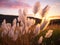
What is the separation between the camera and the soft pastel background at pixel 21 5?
0.93 m

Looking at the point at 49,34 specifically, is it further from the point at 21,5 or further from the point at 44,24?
the point at 21,5

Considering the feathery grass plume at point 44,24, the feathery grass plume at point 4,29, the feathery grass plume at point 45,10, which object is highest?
the feathery grass plume at point 45,10

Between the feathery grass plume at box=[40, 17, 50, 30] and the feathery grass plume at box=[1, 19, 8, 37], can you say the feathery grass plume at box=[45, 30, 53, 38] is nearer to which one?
the feathery grass plume at box=[40, 17, 50, 30]

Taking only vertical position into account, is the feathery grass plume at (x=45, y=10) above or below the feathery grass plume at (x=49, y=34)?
above

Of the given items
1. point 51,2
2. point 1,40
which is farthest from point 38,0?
point 1,40

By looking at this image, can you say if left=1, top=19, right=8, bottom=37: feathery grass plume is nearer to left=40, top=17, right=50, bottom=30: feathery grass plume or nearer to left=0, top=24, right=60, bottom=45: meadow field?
left=0, top=24, right=60, bottom=45: meadow field

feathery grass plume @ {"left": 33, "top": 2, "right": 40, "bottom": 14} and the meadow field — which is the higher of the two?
feathery grass plume @ {"left": 33, "top": 2, "right": 40, "bottom": 14}

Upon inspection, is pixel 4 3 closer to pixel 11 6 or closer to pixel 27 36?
pixel 11 6

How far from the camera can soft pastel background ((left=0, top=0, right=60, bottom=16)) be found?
93 centimetres

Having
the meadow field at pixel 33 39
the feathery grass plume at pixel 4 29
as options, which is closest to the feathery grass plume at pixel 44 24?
the meadow field at pixel 33 39

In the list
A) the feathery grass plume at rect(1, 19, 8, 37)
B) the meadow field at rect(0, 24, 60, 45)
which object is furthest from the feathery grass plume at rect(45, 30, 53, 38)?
the feathery grass plume at rect(1, 19, 8, 37)

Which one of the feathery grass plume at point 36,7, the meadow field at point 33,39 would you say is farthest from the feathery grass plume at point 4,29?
the feathery grass plume at point 36,7

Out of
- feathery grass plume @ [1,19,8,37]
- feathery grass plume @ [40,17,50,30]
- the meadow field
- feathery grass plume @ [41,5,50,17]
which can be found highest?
feathery grass plume @ [41,5,50,17]

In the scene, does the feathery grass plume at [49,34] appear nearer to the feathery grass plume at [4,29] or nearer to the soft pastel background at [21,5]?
the soft pastel background at [21,5]
